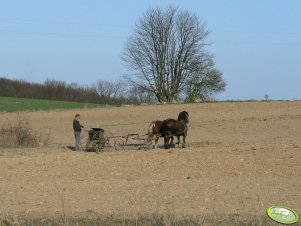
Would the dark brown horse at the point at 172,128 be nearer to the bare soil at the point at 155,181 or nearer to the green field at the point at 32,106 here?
the bare soil at the point at 155,181

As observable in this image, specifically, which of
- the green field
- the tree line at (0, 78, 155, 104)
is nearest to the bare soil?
the green field

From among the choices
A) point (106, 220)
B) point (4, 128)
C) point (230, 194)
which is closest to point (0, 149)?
point (4, 128)

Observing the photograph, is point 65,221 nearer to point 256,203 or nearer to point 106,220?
point 106,220

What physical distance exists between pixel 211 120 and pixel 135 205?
28359 millimetres

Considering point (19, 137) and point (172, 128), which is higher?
point (172, 128)

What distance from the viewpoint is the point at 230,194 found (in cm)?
1316

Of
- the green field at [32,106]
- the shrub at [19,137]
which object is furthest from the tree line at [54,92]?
the shrub at [19,137]

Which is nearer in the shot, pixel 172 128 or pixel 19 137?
pixel 172 128

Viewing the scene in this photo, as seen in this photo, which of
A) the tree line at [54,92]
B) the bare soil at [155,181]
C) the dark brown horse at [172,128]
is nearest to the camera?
the bare soil at [155,181]

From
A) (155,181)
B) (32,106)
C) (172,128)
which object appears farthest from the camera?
(32,106)

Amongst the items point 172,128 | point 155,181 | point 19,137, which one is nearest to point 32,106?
point 19,137

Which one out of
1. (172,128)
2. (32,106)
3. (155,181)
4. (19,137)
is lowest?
(155,181)

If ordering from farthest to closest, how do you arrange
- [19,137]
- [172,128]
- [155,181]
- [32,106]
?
[32,106], [19,137], [172,128], [155,181]

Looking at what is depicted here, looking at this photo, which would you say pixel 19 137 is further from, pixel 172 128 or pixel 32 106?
pixel 32 106
